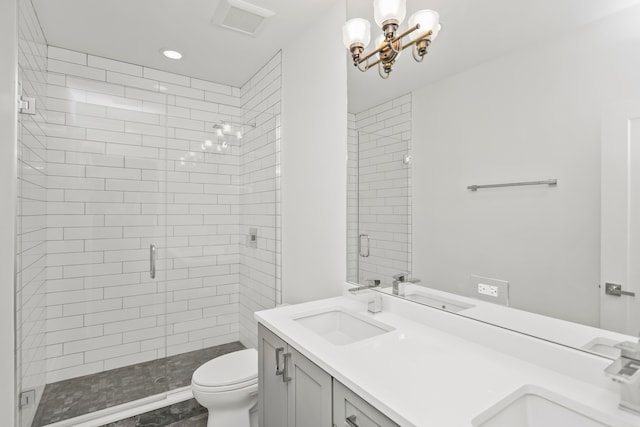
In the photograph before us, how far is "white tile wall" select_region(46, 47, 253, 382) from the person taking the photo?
231 cm

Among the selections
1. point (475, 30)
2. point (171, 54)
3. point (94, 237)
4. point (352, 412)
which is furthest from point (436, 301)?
point (171, 54)

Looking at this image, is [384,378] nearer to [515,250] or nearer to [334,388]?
[334,388]

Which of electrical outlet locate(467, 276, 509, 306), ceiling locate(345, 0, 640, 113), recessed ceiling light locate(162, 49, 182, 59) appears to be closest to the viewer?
ceiling locate(345, 0, 640, 113)

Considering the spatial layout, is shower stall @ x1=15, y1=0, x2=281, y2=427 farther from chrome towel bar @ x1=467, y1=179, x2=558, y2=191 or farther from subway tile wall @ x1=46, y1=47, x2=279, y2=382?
chrome towel bar @ x1=467, y1=179, x2=558, y2=191

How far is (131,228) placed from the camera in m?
2.48

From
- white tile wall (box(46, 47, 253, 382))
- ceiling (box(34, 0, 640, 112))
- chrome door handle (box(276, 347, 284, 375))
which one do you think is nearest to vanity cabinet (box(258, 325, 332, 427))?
chrome door handle (box(276, 347, 284, 375))

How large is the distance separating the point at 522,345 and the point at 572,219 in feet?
1.44

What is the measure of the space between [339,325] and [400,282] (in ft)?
1.28

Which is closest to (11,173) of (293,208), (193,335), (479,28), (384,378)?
(293,208)

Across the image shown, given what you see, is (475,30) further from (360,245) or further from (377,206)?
(360,245)

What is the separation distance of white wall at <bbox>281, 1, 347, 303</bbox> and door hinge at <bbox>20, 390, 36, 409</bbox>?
5.05 feet

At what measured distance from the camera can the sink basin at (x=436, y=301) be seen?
1.28m

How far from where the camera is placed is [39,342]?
6.95ft

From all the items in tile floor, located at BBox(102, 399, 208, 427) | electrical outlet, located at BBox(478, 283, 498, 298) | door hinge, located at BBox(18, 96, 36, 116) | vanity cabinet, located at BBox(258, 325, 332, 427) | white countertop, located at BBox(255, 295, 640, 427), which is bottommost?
tile floor, located at BBox(102, 399, 208, 427)
